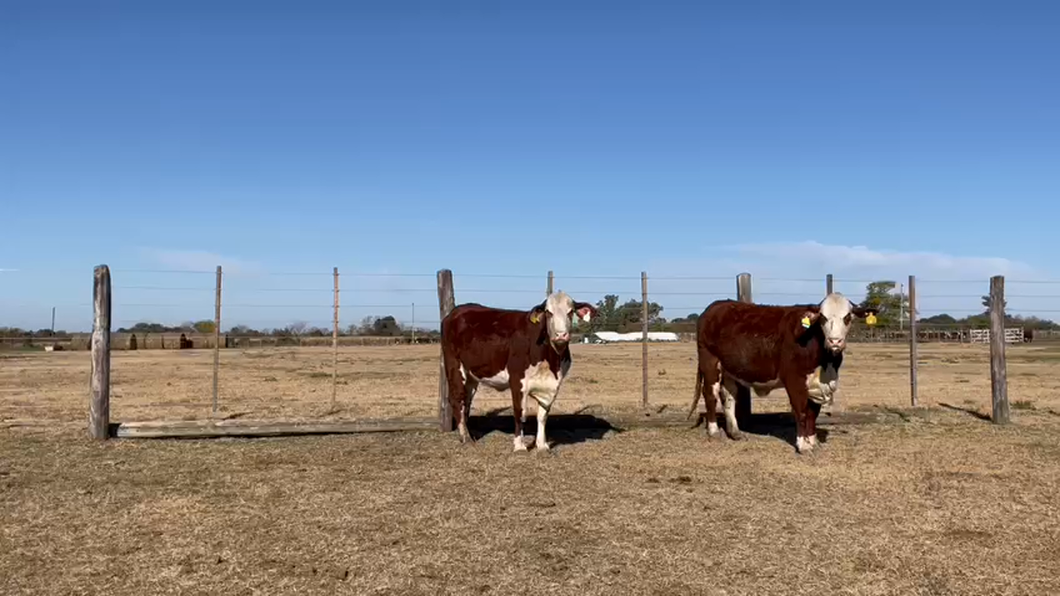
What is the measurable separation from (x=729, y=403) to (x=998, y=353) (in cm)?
432

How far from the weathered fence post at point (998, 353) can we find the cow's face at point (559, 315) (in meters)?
6.11

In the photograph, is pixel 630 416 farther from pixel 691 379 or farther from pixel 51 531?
pixel 691 379

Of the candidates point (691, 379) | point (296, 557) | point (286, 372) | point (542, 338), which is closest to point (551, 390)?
point (542, 338)

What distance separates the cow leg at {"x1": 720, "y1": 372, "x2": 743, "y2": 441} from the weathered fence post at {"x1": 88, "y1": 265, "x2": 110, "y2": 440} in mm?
7947

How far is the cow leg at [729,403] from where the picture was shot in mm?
10367

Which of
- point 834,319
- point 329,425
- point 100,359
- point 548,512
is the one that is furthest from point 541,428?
point 100,359

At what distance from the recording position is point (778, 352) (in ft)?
31.8

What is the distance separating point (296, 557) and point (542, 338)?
4807 mm

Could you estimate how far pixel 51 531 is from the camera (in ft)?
19.4

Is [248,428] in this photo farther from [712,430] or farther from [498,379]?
[712,430]

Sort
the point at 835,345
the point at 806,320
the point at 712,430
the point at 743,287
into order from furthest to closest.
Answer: the point at 743,287 → the point at 712,430 → the point at 806,320 → the point at 835,345

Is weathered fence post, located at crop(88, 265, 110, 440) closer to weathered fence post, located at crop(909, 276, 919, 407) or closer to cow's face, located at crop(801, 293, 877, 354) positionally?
cow's face, located at crop(801, 293, 877, 354)

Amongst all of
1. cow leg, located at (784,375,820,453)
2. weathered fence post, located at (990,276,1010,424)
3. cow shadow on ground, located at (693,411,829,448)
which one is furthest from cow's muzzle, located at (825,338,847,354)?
weathered fence post, located at (990,276,1010,424)

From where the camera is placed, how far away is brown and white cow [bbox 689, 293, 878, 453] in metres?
9.28
